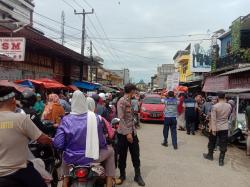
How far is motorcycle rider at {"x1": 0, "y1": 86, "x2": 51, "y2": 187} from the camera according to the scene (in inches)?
143

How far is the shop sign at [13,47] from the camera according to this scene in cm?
1382

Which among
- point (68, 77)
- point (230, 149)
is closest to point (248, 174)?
point (230, 149)

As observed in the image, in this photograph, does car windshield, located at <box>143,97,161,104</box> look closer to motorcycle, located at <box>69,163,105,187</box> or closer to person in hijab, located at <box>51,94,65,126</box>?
person in hijab, located at <box>51,94,65,126</box>

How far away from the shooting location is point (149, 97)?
2423 centimetres

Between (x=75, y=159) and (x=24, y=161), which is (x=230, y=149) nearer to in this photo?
(x=75, y=159)

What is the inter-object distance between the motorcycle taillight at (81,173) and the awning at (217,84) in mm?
18801

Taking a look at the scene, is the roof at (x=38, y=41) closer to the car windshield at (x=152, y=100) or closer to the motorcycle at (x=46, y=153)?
the car windshield at (x=152, y=100)

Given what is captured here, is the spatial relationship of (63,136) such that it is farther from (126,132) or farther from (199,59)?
(199,59)

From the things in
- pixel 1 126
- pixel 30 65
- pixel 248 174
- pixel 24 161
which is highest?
pixel 30 65

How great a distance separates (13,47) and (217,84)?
14.7m

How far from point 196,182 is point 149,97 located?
54.3 feet

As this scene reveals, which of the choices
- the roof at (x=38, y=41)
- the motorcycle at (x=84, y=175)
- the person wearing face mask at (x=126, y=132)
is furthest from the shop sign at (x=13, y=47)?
the motorcycle at (x=84, y=175)

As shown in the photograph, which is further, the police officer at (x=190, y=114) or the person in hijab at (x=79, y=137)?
the police officer at (x=190, y=114)

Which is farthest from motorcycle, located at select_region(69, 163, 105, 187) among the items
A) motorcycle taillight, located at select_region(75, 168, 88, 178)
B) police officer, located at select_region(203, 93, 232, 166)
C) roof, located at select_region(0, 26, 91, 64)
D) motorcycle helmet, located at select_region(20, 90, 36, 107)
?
roof, located at select_region(0, 26, 91, 64)
